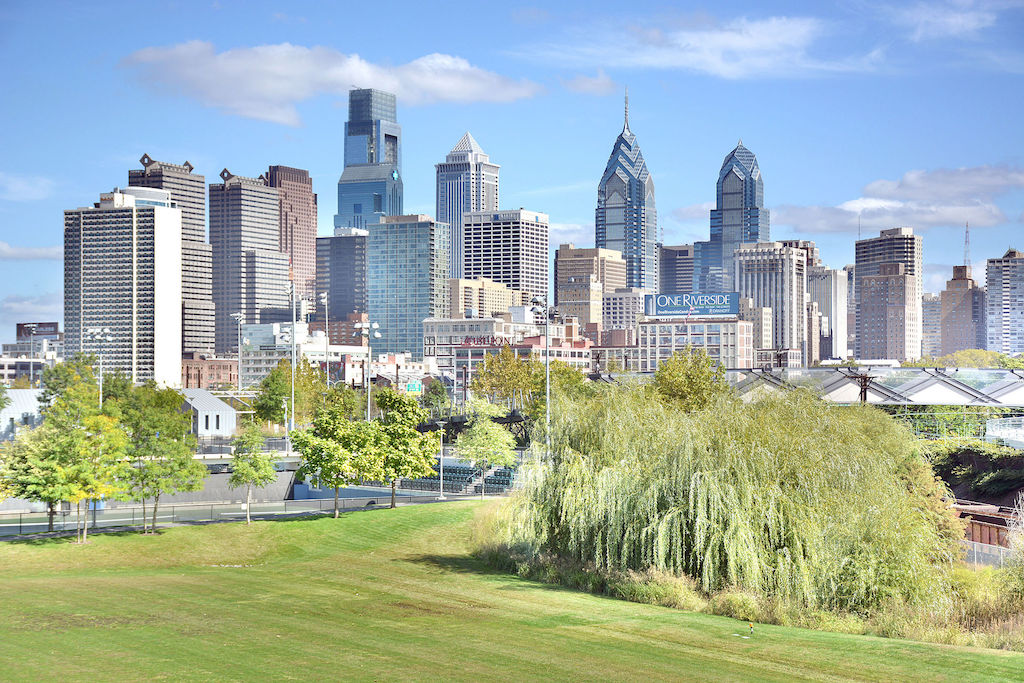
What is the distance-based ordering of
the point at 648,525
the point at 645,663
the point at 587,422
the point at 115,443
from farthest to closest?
the point at 115,443, the point at 587,422, the point at 648,525, the point at 645,663

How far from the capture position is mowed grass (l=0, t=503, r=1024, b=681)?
83.3 feet

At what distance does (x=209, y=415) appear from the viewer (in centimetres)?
11350

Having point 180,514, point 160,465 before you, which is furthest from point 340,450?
point 180,514

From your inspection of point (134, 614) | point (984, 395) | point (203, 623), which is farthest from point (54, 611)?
point (984, 395)

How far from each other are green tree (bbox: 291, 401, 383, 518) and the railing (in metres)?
4.53

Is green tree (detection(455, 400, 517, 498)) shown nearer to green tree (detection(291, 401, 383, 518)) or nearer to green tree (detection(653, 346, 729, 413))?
green tree (detection(653, 346, 729, 413))

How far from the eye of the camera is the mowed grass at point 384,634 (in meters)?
25.4

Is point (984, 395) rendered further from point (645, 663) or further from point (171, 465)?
point (645, 663)

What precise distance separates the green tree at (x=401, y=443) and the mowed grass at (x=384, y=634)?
41.0ft

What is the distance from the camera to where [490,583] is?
3816 centimetres

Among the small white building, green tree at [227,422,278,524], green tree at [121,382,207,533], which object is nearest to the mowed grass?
green tree at [121,382,207,533]

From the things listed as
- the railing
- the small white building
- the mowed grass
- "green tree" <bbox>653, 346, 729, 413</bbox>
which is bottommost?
the railing

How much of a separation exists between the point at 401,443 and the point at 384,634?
29.4m

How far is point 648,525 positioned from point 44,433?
33492 millimetres
